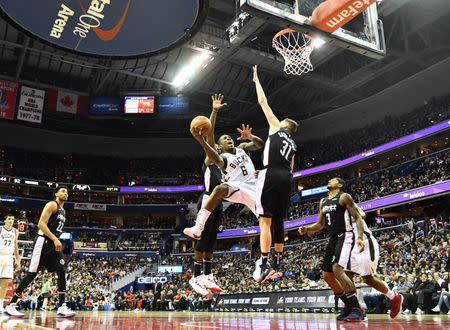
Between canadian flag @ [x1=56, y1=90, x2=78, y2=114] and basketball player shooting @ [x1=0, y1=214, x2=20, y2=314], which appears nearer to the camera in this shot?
basketball player shooting @ [x1=0, y1=214, x2=20, y2=314]

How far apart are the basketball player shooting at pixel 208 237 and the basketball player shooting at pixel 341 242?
4.72 ft

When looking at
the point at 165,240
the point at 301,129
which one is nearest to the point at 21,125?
the point at 165,240

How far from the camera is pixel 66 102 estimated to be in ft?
97.8

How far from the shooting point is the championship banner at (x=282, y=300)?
1266 cm

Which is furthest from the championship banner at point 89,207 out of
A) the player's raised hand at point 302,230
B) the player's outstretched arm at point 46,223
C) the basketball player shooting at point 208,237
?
the basketball player shooting at point 208,237

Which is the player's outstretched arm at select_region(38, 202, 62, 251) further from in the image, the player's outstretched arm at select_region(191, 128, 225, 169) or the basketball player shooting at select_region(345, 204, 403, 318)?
the basketball player shooting at select_region(345, 204, 403, 318)

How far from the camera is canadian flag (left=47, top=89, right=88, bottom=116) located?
29.2 metres

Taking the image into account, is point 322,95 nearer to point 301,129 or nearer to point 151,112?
point 301,129

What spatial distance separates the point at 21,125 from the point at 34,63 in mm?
10975

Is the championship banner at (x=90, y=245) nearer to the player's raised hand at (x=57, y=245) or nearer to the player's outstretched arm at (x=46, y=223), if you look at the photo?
the player's outstretched arm at (x=46, y=223)

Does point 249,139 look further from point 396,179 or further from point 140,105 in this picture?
point 140,105

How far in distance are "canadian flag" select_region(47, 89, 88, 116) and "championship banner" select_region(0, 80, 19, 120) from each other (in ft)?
7.63

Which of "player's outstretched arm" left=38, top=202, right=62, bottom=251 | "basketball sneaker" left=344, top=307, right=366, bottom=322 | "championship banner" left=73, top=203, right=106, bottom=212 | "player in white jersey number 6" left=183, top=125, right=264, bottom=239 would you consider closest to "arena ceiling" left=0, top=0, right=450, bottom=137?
"championship banner" left=73, top=203, right=106, bottom=212

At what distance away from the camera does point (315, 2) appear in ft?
29.5
